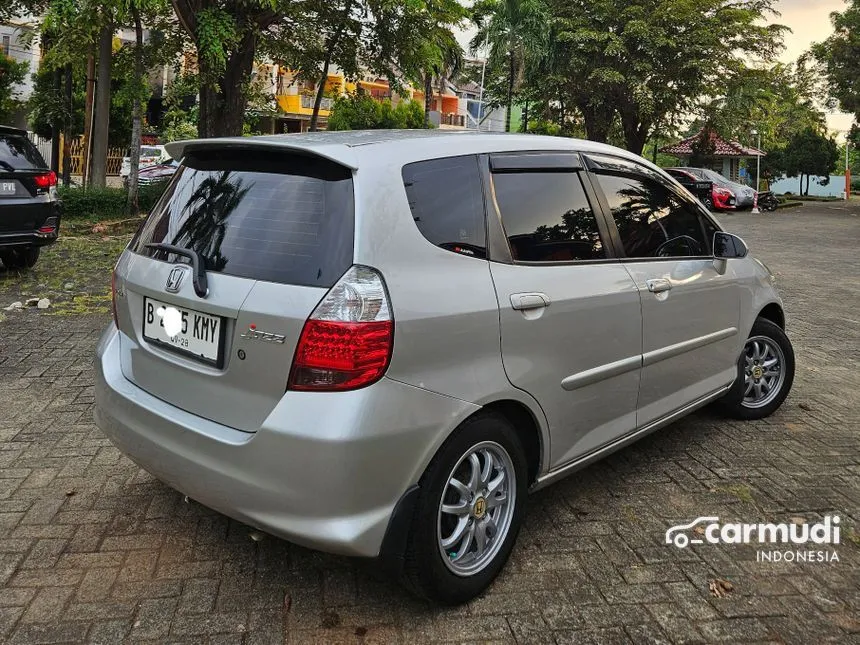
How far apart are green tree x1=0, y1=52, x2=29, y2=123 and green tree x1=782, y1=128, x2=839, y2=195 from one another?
40.1m

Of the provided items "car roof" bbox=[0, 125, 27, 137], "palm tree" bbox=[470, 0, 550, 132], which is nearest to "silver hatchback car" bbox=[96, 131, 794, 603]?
"car roof" bbox=[0, 125, 27, 137]

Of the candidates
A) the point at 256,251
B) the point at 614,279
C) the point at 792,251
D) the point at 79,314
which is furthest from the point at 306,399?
the point at 792,251

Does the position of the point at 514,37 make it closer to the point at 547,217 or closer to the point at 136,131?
the point at 136,131

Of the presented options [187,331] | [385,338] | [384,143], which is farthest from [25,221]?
[385,338]

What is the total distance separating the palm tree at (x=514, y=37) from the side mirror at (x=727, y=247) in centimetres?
2609

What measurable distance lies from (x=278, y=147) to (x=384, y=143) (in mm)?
372

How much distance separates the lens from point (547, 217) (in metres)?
3.04

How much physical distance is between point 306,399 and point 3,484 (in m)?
2.14

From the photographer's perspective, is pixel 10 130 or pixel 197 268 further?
pixel 10 130

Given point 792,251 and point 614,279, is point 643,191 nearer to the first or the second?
point 614,279

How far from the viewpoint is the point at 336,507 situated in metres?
2.30

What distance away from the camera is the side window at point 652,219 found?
345 centimetres

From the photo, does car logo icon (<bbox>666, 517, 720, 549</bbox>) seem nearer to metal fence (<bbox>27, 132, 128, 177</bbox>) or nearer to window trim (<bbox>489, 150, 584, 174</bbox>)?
window trim (<bbox>489, 150, 584, 174</bbox>)

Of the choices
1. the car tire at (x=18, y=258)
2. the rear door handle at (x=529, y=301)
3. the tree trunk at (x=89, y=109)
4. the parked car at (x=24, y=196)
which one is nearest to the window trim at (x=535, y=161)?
the rear door handle at (x=529, y=301)
